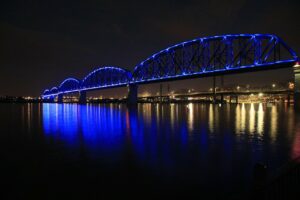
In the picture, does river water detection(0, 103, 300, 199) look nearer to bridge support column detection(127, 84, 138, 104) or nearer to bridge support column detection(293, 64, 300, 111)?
bridge support column detection(293, 64, 300, 111)

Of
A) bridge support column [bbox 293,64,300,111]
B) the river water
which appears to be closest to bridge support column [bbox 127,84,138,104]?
bridge support column [bbox 293,64,300,111]

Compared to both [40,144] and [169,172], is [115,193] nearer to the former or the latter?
[169,172]

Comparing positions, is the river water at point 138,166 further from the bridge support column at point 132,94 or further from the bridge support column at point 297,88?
the bridge support column at point 132,94

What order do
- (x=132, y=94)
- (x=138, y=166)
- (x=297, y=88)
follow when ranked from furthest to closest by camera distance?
(x=132, y=94)
(x=297, y=88)
(x=138, y=166)

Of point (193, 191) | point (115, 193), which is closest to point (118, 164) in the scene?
point (115, 193)

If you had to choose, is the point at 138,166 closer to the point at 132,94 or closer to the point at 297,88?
the point at 297,88

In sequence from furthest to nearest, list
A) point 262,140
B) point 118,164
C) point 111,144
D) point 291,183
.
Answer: point 262,140, point 111,144, point 118,164, point 291,183

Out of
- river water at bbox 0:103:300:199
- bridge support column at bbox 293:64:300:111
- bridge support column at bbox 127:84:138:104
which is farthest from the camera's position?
bridge support column at bbox 127:84:138:104

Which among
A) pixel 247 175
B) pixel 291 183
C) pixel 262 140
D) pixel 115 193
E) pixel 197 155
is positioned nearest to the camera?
pixel 291 183

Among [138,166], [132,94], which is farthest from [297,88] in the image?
[132,94]

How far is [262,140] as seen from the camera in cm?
1605

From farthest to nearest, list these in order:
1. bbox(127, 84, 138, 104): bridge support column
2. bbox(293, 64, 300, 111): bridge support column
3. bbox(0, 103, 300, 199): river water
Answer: bbox(127, 84, 138, 104): bridge support column → bbox(293, 64, 300, 111): bridge support column → bbox(0, 103, 300, 199): river water

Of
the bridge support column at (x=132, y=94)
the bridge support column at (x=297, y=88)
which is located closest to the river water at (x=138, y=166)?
the bridge support column at (x=297, y=88)

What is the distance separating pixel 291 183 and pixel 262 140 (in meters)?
11.4
